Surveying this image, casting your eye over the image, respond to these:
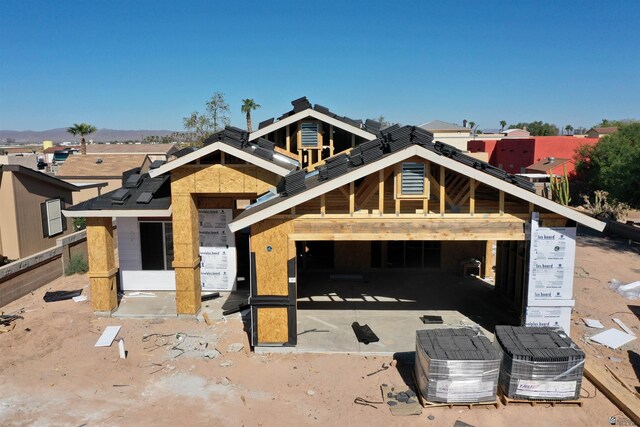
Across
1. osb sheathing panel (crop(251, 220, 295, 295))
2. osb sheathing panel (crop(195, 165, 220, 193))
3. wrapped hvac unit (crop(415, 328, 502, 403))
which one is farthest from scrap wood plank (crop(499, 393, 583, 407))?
osb sheathing panel (crop(195, 165, 220, 193))

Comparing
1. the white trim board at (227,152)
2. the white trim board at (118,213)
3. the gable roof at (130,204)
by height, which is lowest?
the white trim board at (118,213)

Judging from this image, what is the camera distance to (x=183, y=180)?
12500mm

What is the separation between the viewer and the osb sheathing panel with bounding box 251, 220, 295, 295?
10.8 meters

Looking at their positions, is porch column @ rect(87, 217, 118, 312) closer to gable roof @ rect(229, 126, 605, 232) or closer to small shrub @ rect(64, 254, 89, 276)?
gable roof @ rect(229, 126, 605, 232)

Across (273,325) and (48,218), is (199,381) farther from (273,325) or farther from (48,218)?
(48,218)

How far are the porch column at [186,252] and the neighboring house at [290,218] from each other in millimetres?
28

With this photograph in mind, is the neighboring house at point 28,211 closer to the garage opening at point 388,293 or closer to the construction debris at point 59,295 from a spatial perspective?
the construction debris at point 59,295

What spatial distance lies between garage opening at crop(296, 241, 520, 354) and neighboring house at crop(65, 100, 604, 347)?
0.36 ft

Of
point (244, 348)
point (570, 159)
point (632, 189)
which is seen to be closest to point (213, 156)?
point (244, 348)

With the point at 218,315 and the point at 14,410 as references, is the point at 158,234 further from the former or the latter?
the point at 14,410

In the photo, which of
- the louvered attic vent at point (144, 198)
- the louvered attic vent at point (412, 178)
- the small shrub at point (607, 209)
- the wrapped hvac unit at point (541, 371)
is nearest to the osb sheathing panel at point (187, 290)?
the louvered attic vent at point (144, 198)

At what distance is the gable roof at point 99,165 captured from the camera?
30672 millimetres

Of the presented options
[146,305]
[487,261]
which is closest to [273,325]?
[146,305]

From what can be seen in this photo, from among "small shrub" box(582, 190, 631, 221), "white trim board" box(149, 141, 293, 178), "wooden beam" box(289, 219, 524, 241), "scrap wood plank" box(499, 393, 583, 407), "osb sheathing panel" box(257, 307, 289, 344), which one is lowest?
"scrap wood plank" box(499, 393, 583, 407)
